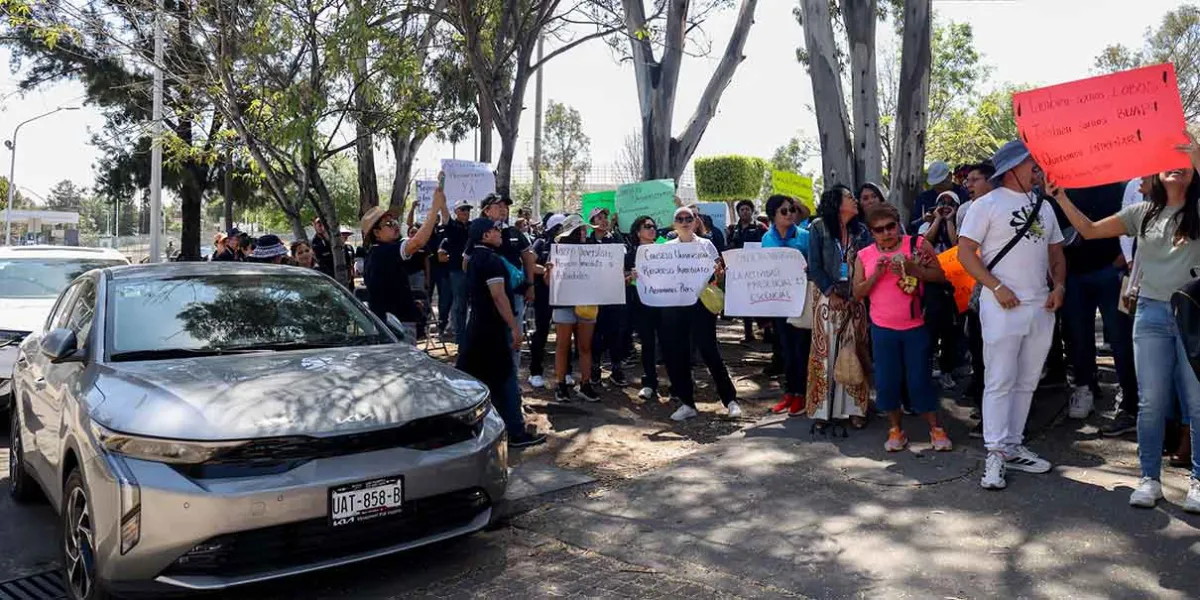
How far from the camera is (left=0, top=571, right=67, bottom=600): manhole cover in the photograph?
428cm

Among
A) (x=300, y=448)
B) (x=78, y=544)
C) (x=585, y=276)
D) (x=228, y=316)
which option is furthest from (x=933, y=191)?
(x=78, y=544)

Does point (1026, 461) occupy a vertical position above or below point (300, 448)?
below

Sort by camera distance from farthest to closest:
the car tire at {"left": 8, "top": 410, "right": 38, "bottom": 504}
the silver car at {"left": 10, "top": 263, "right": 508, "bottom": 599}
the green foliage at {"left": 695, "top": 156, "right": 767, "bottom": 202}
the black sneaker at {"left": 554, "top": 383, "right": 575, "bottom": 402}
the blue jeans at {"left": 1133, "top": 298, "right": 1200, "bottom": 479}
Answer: the green foliage at {"left": 695, "top": 156, "right": 767, "bottom": 202} < the black sneaker at {"left": 554, "top": 383, "right": 575, "bottom": 402} < the car tire at {"left": 8, "top": 410, "right": 38, "bottom": 504} < the blue jeans at {"left": 1133, "top": 298, "right": 1200, "bottom": 479} < the silver car at {"left": 10, "top": 263, "right": 508, "bottom": 599}

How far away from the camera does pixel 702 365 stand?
1062 centimetres

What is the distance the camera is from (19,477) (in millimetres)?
5688

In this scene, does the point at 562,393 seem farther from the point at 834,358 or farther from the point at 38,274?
the point at 38,274

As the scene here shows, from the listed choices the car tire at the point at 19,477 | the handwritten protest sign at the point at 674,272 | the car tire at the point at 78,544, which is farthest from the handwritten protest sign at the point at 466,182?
the car tire at the point at 78,544

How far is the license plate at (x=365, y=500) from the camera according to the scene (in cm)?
379

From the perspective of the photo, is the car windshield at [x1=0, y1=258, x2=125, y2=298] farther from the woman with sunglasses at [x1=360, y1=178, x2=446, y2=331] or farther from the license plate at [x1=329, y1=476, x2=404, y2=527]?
the license plate at [x1=329, y1=476, x2=404, y2=527]

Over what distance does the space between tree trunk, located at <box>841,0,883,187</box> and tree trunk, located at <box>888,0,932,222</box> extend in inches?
10.5

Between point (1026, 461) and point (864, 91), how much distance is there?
6040 mm

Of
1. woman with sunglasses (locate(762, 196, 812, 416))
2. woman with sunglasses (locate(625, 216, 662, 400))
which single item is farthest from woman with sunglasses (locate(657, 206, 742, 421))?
woman with sunglasses (locate(625, 216, 662, 400))

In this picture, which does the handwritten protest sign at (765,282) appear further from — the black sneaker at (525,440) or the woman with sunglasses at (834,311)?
the black sneaker at (525,440)

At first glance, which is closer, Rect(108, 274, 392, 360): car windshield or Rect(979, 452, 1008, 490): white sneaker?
Rect(108, 274, 392, 360): car windshield
